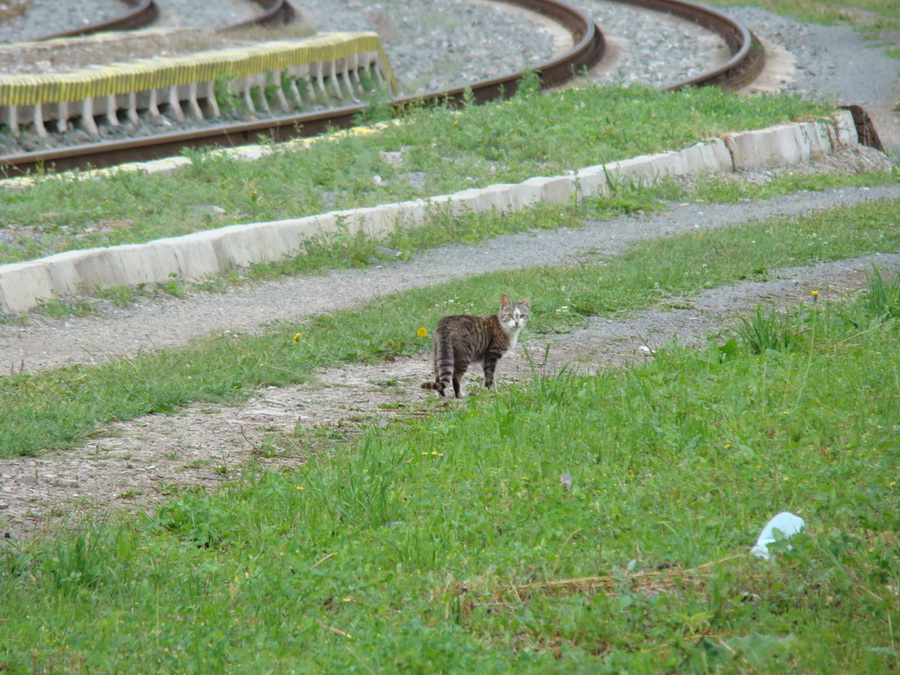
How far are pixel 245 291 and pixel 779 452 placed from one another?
643 cm

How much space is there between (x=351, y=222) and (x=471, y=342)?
4737mm

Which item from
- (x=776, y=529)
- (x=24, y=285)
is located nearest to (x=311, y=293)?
(x=24, y=285)

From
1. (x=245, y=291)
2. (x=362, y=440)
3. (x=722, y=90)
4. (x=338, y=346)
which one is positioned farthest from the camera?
(x=722, y=90)

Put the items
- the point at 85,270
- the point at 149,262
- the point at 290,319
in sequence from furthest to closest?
1. the point at 149,262
2. the point at 85,270
3. the point at 290,319

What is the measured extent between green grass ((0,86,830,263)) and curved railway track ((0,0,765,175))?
1.45 meters

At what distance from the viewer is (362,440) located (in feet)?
20.0

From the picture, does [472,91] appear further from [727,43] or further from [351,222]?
[727,43]

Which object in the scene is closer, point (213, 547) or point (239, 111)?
point (213, 547)

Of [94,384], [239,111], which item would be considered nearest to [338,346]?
[94,384]

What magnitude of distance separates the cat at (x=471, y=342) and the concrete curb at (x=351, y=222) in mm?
3931

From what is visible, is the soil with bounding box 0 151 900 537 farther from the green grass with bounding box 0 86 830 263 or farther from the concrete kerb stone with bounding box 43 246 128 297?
the green grass with bounding box 0 86 830 263

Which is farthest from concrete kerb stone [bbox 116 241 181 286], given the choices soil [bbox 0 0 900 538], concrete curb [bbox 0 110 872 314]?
soil [bbox 0 0 900 538]

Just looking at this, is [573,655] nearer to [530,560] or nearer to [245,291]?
[530,560]

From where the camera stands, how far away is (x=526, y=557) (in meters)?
4.27
